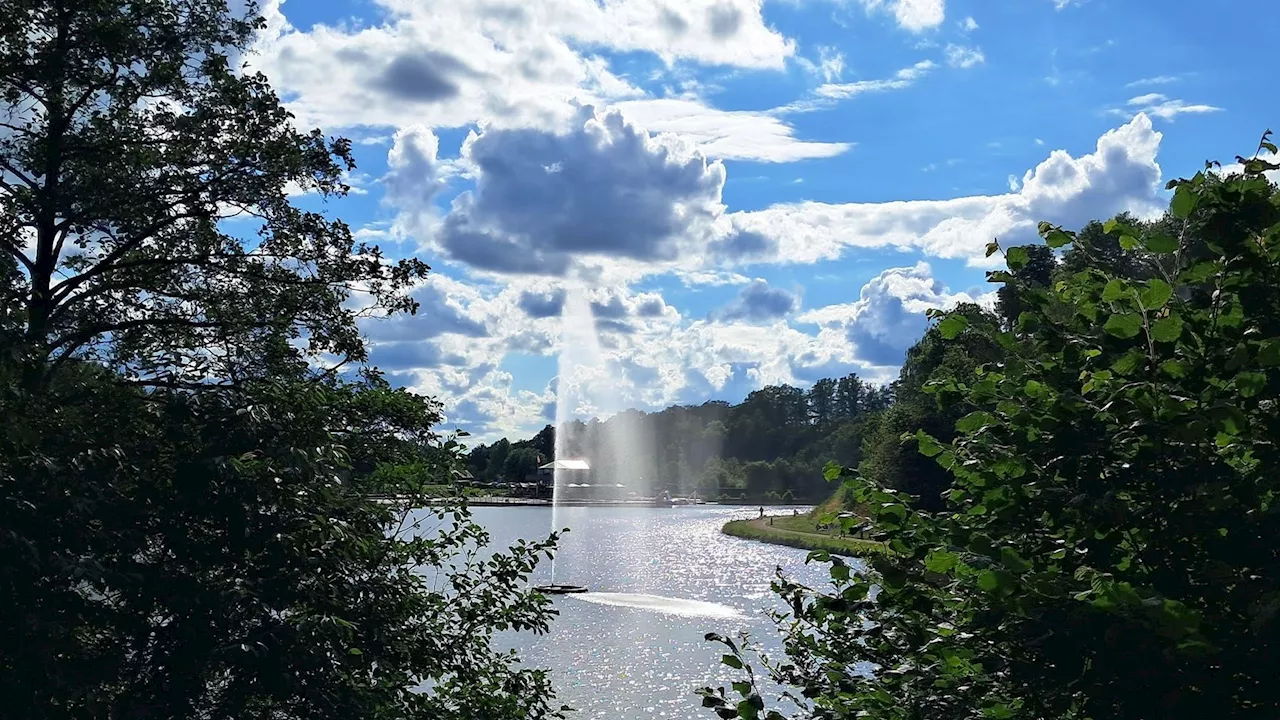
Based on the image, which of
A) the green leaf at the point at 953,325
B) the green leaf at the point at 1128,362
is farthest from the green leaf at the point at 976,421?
the green leaf at the point at 1128,362

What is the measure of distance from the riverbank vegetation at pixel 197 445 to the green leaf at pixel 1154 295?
5874 mm

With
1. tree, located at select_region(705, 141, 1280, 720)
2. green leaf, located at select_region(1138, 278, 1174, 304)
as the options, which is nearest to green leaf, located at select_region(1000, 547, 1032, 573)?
tree, located at select_region(705, 141, 1280, 720)

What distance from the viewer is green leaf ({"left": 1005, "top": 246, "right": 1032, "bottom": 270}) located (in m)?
4.93

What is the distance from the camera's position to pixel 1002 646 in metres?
4.78

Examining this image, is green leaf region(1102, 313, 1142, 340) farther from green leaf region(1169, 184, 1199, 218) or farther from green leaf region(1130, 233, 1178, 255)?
green leaf region(1169, 184, 1199, 218)

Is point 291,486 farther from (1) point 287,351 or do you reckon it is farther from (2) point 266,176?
(2) point 266,176

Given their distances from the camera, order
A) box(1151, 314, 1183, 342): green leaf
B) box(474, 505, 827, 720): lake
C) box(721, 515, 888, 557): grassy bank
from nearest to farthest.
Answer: box(1151, 314, 1183, 342): green leaf < box(474, 505, 827, 720): lake < box(721, 515, 888, 557): grassy bank

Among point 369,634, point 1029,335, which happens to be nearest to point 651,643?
point 369,634

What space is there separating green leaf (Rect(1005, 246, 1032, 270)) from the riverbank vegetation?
5.24 m

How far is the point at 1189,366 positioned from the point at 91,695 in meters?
6.46

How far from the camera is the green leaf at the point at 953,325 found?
16.1 feet

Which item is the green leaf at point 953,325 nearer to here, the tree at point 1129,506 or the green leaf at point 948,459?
the tree at point 1129,506

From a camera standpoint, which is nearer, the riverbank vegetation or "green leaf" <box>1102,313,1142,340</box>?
"green leaf" <box>1102,313,1142,340</box>

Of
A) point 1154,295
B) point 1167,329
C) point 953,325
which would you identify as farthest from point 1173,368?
point 953,325
